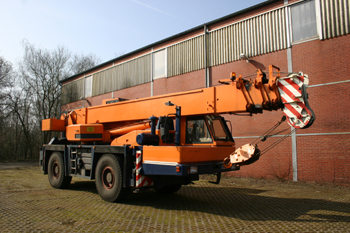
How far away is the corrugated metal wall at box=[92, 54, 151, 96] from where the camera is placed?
19.0 m

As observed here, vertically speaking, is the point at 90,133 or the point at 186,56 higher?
the point at 186,56

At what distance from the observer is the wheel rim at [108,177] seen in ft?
25.0

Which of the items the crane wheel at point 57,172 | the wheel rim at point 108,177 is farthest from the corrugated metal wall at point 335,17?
the crane wheel at point 57,172

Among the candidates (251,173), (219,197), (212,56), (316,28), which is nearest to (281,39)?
(316,28)

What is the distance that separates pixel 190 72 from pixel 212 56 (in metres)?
1.68

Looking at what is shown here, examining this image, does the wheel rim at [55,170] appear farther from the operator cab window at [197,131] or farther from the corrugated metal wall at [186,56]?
the corrugated metal wall at [186,56]

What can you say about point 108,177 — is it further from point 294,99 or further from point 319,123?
point 319,123

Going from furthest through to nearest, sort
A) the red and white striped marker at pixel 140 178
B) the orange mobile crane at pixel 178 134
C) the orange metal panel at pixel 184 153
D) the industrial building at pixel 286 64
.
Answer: the industrial building at pixel 286 64, the red and white striped marker at pixel 140 178, the orange metal panel at pixel 184 153, the orange mobile crane at pixel 178 134

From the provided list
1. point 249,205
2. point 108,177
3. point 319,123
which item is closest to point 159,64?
point 319,123

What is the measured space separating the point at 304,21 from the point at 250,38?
8.34ft

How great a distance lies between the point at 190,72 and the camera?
16094 mm

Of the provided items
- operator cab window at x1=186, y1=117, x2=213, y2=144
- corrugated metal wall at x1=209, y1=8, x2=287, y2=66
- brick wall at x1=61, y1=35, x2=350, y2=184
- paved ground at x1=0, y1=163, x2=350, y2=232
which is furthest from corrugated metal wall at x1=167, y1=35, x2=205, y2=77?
operator cab window at x1=186, y1=117, x2=213, y2=144

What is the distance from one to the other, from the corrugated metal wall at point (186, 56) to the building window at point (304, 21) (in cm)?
501

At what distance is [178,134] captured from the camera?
6.69m
